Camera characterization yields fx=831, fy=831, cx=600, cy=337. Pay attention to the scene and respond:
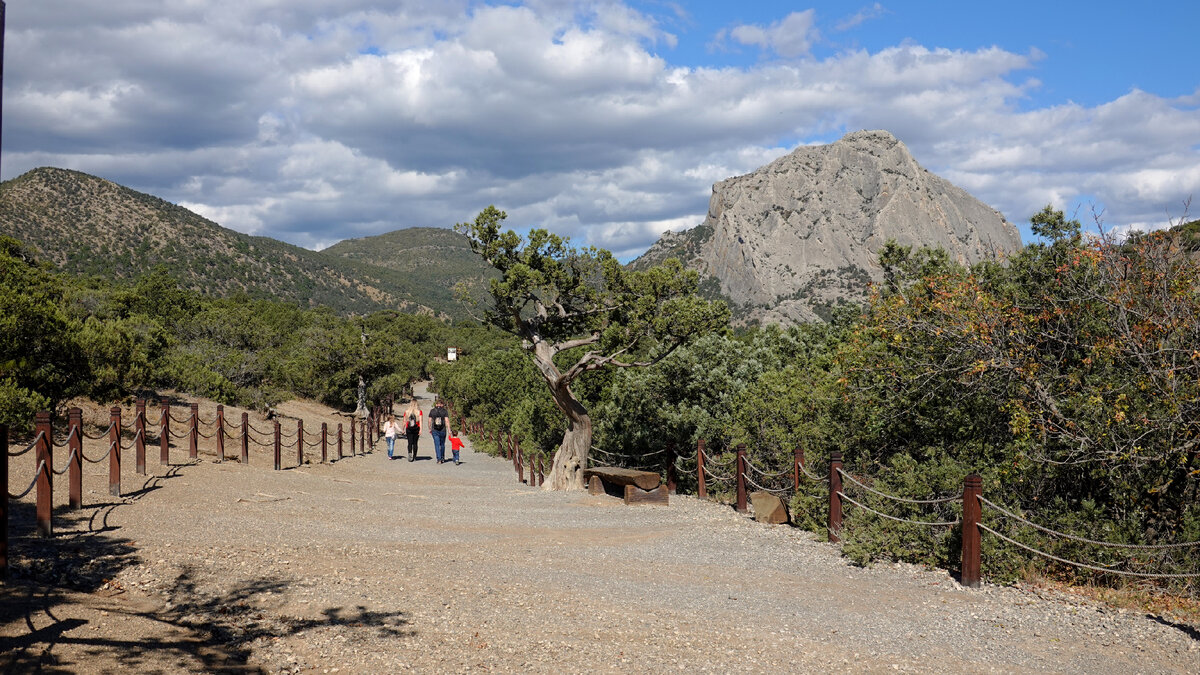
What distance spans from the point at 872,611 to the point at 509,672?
10.4 ft

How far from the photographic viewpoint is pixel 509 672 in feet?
15.9

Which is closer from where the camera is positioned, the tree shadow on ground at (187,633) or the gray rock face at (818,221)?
the tree shadow on ground at (187,633)

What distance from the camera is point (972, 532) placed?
7.35m

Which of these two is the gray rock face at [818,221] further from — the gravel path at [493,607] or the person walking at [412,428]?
the gravel path at [493,607]

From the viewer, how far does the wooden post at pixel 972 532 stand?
24.1 feet

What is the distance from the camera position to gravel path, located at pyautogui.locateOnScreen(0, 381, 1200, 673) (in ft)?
16.4

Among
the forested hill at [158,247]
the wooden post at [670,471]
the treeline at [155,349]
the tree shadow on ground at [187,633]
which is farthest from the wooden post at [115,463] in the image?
the forested hill at [158,247]

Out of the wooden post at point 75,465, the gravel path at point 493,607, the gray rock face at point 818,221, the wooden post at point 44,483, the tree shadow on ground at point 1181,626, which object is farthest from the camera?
the gray rock face at point 818,221

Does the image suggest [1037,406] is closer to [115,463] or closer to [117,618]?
[117,618]

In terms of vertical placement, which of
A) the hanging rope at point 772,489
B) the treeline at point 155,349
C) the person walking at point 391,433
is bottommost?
the person walking at point 391,433

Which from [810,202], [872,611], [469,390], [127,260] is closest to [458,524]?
[872,611]

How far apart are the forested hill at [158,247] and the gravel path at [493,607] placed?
53.0 m

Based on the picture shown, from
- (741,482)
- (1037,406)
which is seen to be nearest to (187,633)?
(1037,406)

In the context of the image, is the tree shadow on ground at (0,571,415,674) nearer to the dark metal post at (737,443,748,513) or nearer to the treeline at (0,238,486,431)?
the dark metal post at (737,443,748,513)
